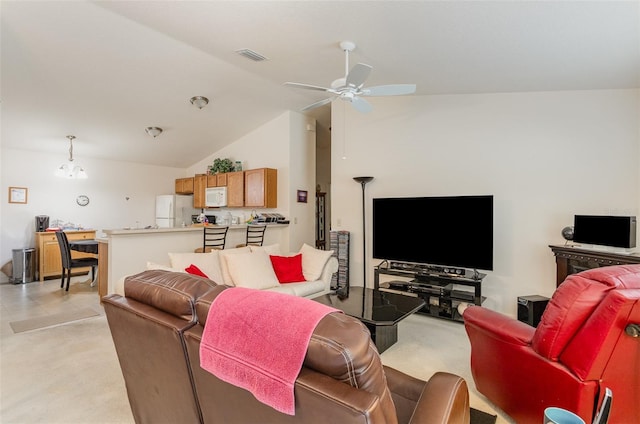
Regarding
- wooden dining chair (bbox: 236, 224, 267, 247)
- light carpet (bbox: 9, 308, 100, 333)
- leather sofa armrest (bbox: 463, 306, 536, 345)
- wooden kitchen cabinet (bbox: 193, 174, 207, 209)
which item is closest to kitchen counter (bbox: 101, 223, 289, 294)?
wooden dining chair (bbox: 236, 224, 267, 247)

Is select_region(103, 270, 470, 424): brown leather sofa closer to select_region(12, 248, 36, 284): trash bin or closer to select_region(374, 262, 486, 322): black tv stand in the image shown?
select_region(374, 262, 486, 322): black tv stand

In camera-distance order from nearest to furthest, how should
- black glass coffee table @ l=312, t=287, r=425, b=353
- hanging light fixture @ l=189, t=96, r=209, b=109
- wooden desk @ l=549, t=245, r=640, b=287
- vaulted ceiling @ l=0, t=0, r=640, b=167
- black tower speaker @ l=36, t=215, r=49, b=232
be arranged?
vaulted ceiling @ l=0, t=0, r=640, b=167 → black glass coffee table @ l=312, t=287, r=425, b=353 → wooden desk @ l=549, t=245, r=640, b=287 → hanging light fixture @ l=189, t=96, r=209, b=109 → black tower speaker @ l=36, t=215, r=49, b=232

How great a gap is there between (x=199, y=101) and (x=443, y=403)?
189 inches

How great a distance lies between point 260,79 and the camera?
14.7 feet

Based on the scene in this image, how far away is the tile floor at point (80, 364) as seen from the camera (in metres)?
2.05

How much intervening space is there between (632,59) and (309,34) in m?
2.87

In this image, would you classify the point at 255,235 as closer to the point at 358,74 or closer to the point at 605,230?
the point at 358,74

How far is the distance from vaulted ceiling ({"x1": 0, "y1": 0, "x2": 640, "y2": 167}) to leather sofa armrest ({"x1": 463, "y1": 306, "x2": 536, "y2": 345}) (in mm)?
2144

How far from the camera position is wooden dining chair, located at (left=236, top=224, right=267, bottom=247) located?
5.17m

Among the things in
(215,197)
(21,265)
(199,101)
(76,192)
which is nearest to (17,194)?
(76,192)

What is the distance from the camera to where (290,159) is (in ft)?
18.9

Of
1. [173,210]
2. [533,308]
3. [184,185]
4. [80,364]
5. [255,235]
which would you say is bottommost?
[80,364]

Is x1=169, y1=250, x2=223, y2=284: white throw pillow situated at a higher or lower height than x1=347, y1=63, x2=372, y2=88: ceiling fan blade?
lower

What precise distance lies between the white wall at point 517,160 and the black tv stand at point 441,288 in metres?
0.42
